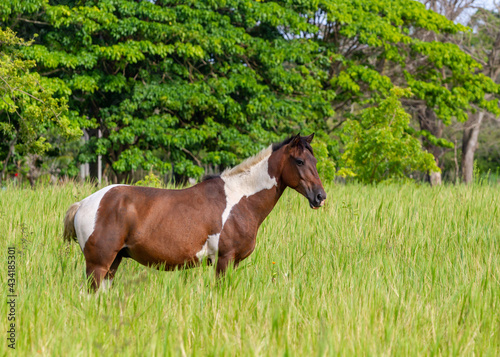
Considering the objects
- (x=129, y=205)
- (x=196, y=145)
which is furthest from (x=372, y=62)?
(x=129, y=205)

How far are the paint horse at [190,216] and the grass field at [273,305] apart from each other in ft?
0.65

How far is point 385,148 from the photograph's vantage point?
12828 millimetres

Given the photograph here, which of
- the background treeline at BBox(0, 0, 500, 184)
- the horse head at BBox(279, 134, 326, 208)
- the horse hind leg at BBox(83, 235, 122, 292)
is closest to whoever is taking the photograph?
the horse hind leg at BBox(83, 235, 122, 292)

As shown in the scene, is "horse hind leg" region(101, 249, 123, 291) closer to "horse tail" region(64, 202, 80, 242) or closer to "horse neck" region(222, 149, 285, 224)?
"horse tail" region(64, 202, 80, 242)

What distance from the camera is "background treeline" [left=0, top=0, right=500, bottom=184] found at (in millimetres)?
14031

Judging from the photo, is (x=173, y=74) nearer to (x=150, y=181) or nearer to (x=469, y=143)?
(x=150, y=181)

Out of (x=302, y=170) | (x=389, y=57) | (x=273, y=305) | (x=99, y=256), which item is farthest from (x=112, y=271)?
(x=389, y=57)

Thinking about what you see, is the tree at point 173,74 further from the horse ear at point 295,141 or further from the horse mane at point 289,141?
the horse ear at point 295,141

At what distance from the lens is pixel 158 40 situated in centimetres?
1595

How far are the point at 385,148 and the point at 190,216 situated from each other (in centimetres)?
980

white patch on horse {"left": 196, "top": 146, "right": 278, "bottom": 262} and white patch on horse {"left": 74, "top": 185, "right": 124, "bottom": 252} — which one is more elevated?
white patch on horse {"left": 196, "top": 146, "right": 278, "bottom": 262}

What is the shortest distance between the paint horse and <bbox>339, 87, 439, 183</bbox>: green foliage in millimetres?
9024

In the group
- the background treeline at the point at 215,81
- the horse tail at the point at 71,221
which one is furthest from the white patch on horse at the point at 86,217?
the background treeline at the point at 215,81

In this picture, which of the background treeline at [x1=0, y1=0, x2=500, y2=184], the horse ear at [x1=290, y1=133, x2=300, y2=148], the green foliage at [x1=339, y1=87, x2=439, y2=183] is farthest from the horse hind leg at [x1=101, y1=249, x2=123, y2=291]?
the green foliage at [x1=339, y1=87, x2=439, y2=183]
